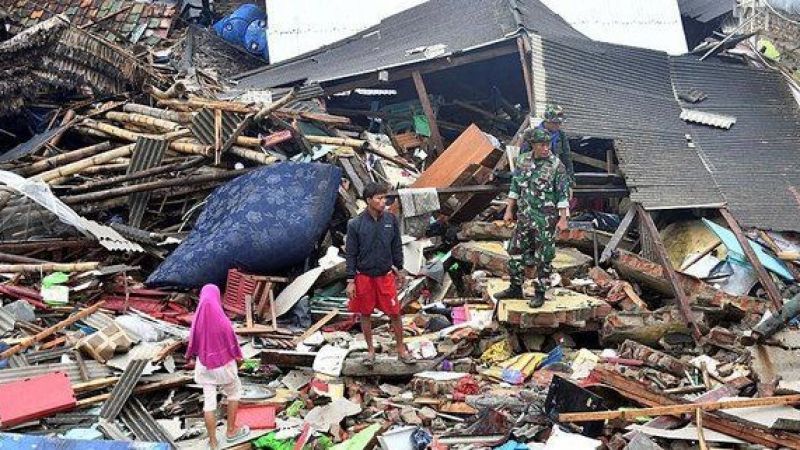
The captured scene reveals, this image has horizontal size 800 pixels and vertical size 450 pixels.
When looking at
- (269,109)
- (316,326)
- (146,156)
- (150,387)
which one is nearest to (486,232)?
(316,326)

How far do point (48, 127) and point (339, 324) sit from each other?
6299 mm

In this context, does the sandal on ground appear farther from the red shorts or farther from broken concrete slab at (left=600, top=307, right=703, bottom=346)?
broken concrete slab at (left=600, top=307, right=703, bottom=346)

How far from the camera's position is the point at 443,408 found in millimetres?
6641

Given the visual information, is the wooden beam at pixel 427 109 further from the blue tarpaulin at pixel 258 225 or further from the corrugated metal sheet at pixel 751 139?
the corrugated metal sheet at pixel 751 139

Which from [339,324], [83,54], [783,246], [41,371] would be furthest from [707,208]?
[83,54]

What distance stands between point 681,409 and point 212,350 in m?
3.46

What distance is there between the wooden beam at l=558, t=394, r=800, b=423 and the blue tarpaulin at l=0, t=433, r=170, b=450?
3.09m

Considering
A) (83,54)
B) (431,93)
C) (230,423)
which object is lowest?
(230,423)

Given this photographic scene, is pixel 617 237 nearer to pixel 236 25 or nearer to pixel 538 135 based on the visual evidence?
pixel 538 135

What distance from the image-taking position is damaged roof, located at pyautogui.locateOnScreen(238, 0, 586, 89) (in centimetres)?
1292

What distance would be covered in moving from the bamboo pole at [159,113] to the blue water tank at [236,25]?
23.8 feet

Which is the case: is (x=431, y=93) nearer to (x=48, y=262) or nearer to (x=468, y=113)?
(x=468, y=113)

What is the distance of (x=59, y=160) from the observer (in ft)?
34.4

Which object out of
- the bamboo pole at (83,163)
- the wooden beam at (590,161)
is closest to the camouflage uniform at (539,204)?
the wooden beam at (590,161)
